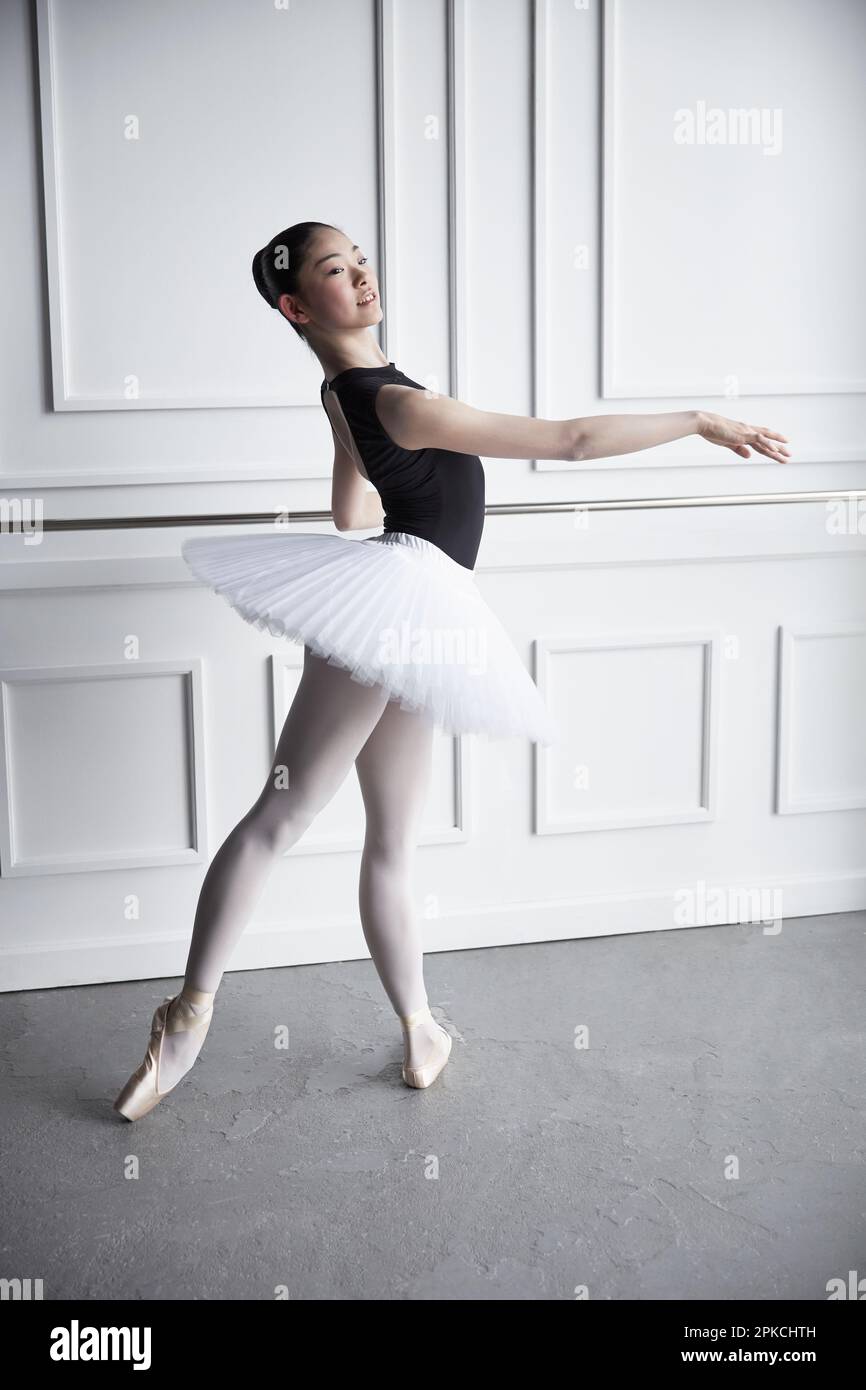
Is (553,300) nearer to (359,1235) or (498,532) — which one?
(498,532)

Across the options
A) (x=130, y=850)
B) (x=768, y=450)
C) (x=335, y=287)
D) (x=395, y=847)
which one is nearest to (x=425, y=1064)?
(x=395, y=847)

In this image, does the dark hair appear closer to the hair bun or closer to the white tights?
the hair bun

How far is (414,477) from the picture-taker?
2.00 m

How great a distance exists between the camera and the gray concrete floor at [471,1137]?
69.2 inches

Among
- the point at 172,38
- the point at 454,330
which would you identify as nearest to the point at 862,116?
the point at 454,330

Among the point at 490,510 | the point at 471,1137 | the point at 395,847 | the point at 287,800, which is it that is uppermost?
the point at 490,510

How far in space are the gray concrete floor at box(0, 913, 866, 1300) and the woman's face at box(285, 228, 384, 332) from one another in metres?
1.29

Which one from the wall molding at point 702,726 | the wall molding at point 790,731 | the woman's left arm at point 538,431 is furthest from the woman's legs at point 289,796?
the wall molding at point 790,731

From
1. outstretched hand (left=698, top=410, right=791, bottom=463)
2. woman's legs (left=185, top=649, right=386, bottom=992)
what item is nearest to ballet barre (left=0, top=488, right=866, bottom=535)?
woman's legs (left=185, top=649, right=386, bottom=992)

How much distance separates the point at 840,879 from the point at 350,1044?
1.29m

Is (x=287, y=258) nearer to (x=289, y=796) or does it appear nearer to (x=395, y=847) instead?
(x=289, y=796)

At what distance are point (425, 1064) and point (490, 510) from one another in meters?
1.11

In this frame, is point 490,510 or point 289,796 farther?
point 490,510

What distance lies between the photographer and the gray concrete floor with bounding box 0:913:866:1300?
176 centimetres
